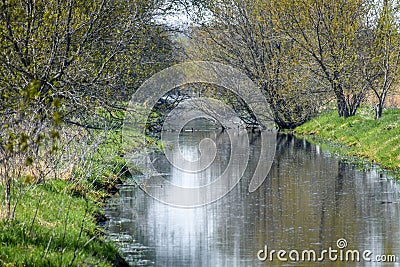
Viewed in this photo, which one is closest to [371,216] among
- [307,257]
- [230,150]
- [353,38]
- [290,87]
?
[307,257]

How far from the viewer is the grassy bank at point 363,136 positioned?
22.4 metres

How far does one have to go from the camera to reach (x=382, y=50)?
1334 inches

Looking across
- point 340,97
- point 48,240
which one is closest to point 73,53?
point 48,240

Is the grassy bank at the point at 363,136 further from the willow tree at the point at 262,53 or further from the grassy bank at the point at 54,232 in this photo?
the grassy bank at the point at 54,232

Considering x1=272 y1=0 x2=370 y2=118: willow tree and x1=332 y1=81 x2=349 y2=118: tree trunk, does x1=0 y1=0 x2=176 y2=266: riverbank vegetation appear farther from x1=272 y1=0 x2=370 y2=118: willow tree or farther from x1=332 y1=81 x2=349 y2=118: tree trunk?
x1=332 y1=81 x2=349 y2=118: tree trunk

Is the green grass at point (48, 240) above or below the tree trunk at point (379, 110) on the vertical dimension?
below

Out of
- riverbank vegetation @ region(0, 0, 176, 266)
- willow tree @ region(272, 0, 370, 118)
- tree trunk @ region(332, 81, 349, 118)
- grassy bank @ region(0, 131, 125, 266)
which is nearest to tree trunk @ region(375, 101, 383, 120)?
willow tree @ region(272, 0, 370, 118)

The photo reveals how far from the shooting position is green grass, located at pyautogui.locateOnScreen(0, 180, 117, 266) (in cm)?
802

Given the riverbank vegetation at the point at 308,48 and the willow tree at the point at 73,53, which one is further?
the riverbank vegetation at the point at 308,48

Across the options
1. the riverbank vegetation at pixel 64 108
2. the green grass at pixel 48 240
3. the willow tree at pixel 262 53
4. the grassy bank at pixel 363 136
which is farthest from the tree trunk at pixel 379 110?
the green grass at pixel 48 240

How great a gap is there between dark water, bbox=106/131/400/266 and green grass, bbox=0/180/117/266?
714 mm

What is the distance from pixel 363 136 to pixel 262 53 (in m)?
14.4

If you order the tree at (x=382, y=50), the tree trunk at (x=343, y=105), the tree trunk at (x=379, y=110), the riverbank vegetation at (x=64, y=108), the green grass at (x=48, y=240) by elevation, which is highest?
the tree at (x=382, y=50)

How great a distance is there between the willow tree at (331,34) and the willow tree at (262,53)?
1.20 meters
